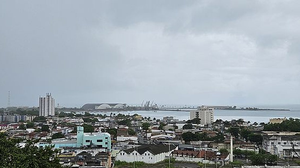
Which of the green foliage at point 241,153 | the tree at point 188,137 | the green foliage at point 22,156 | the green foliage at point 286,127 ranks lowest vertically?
the green foliage at point 241,153

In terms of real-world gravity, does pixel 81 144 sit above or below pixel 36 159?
below

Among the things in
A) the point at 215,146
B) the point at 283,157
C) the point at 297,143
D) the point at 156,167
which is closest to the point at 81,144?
the point at 156,167

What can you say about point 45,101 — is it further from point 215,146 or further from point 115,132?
point 215,146

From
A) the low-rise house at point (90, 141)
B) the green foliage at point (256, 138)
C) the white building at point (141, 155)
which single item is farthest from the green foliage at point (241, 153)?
the low-rise house at point (90, 141)

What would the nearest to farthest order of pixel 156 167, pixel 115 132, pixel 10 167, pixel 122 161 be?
pixel 10 167 < pixel 156 167 < pixel 122 161 < pixel 115 132

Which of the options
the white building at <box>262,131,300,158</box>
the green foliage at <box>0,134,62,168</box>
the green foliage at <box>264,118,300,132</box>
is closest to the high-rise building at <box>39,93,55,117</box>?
the green foliage at <box>264,118,300,132</box>

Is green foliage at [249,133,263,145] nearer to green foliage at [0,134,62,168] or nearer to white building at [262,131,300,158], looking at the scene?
white building at [262,131,300,158]

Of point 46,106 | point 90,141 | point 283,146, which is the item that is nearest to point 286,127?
point 283,146

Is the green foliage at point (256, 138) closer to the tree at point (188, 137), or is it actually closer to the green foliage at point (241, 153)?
the tree at point (188, 137)
